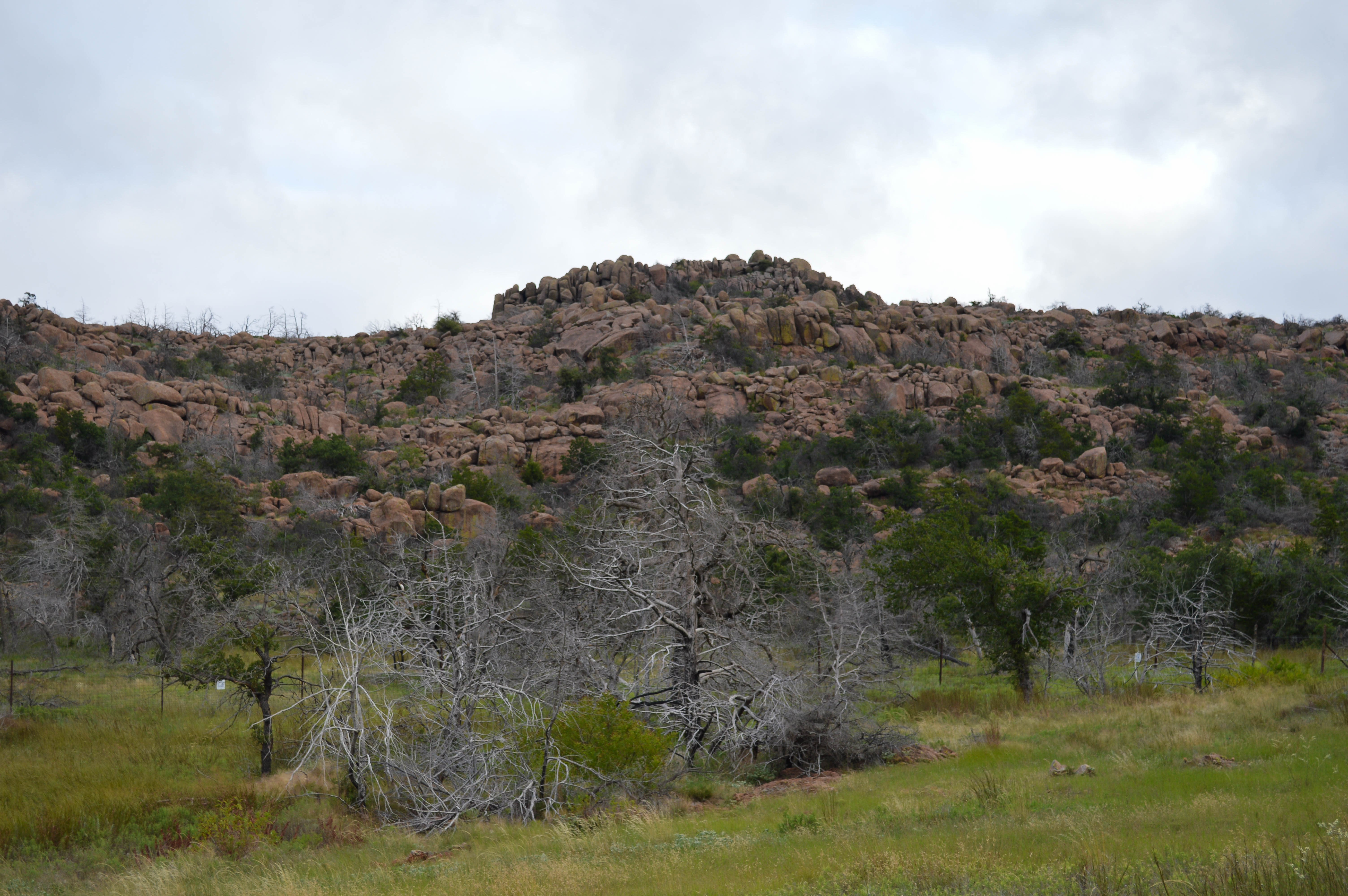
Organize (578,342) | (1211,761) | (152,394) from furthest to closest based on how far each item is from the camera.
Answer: (578,342) → (152,394) → (1211,761)

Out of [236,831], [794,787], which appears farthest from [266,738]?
[794,787]

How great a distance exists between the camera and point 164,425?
4688 cm

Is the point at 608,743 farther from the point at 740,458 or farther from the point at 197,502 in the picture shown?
the point at 740,458

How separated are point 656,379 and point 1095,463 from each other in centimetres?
2467

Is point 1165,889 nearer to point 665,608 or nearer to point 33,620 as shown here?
point 665,608

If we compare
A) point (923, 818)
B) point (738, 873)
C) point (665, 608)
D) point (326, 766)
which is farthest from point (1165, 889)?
point (326, 766)

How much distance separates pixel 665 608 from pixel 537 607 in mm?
5148

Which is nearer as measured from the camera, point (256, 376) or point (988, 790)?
point (988, 790)

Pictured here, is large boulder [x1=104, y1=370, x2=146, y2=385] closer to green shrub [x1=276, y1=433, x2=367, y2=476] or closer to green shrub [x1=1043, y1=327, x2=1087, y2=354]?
green shrub [x1=276, y1=433, x2=367, y2=476]

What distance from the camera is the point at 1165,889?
19.3 feet

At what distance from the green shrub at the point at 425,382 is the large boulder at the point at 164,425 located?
14175mm

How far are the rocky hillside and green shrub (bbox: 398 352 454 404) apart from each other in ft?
0.64

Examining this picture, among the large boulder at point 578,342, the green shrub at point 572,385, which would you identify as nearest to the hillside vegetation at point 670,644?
the green shrub at point 572,385

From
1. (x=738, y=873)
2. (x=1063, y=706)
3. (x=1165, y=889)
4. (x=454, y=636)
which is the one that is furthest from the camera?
(x=1063, y=706)
